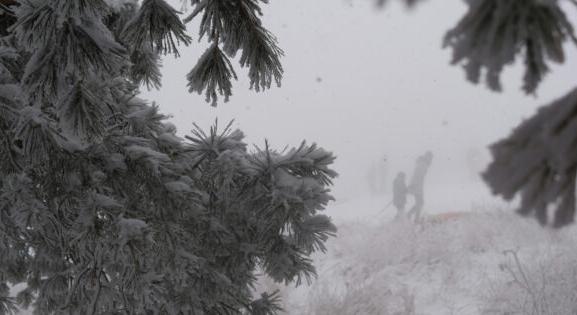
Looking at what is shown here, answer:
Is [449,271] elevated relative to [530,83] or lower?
elevated

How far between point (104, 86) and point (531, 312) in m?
4.96

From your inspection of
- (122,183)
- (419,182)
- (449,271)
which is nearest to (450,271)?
(449,271)

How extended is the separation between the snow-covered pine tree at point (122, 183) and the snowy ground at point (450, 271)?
Answer: 314cm

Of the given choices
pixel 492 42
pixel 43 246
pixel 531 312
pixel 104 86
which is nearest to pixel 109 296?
pixel 43 246

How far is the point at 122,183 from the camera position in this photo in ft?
7.26

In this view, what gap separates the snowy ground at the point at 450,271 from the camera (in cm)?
500

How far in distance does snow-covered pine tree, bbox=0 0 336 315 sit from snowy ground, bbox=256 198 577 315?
3.14 metres

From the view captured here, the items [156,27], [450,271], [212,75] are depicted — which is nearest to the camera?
[156,27]

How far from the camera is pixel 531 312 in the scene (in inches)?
179

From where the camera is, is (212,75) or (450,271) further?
(450,271)

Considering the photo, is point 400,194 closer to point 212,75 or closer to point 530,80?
point 212,75

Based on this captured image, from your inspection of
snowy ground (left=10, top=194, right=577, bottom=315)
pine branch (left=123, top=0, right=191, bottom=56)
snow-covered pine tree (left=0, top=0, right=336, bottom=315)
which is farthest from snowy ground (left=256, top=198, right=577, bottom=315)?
pine branch (left=123, top=0, right=191, bottom=56)

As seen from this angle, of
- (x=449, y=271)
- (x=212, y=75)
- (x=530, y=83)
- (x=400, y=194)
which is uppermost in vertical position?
(x=400, y=194)

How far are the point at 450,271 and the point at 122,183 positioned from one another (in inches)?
229
